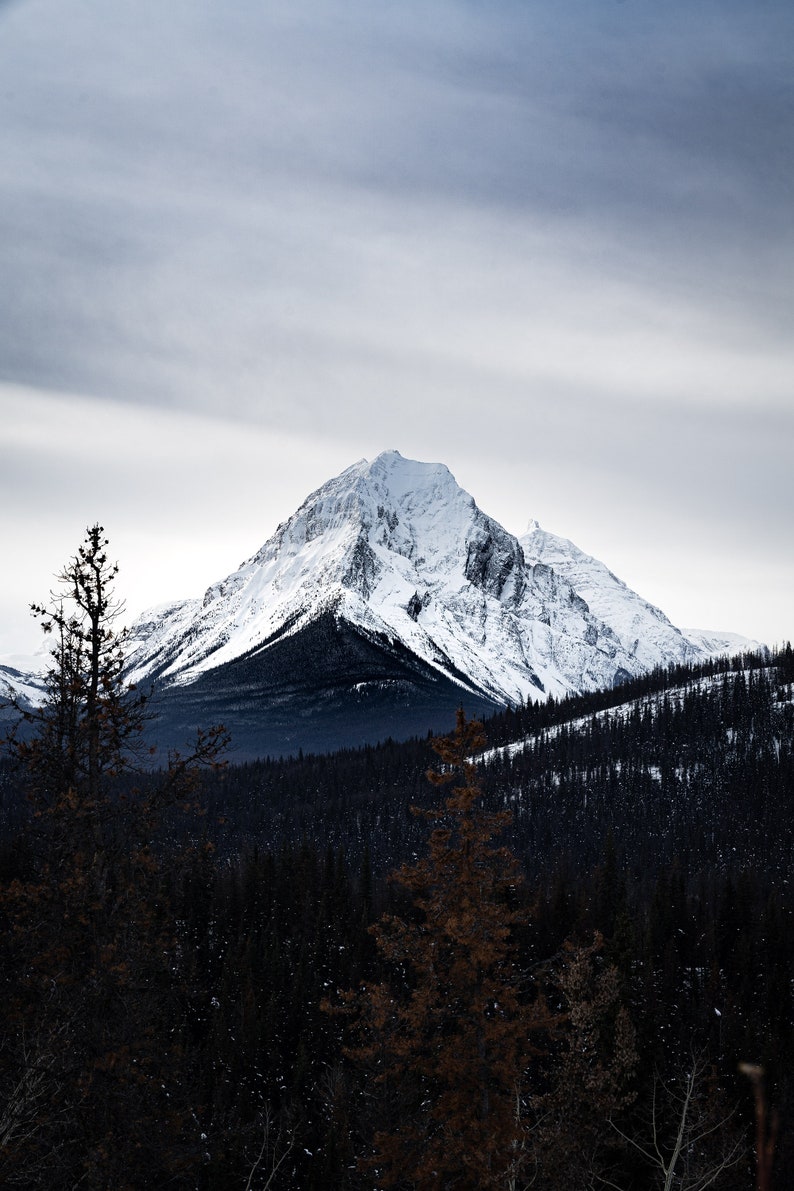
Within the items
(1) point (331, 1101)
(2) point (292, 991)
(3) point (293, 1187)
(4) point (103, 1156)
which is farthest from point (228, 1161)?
(4) point (103, 1156)

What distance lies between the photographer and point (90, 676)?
1720cm

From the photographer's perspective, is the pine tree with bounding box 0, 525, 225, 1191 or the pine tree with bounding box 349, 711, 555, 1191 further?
the pine tree with bounding box 349, 711, 555, 1191

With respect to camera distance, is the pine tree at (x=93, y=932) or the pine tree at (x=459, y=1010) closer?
the pine tree at (x=93, y=932)

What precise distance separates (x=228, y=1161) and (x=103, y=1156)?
44719mm

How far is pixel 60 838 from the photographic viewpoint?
660 inches

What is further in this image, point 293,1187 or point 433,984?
point 293,1187

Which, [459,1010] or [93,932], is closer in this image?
[93,932]

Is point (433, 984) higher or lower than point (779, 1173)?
higher

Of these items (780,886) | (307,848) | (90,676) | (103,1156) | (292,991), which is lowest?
(780,886)

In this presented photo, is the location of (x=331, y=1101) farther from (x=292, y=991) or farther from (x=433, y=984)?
(x=433, y=984)

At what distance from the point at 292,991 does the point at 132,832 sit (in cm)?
7547

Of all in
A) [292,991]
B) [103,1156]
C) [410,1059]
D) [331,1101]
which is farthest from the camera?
[292,991]

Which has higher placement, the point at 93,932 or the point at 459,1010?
the point at 93,932

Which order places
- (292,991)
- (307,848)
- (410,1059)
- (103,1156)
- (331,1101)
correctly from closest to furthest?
(103,1156) < (410,1059) < (331,1101) < (292,991) < (307,848)
